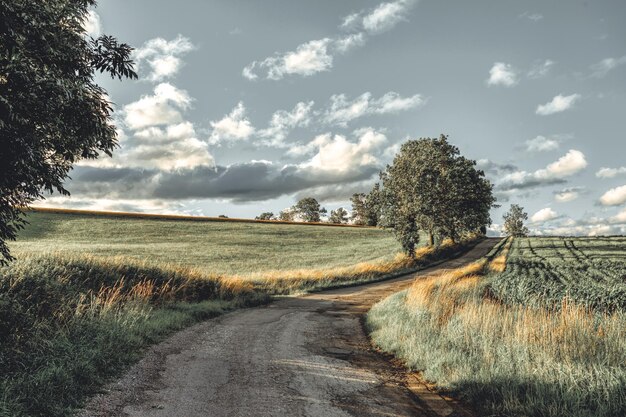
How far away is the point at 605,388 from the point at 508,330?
3.11 m

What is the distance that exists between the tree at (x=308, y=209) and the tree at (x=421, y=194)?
304 feet

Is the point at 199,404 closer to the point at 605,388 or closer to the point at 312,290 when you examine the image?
the point at 605,388

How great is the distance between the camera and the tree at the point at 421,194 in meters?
38.2

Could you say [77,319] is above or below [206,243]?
above

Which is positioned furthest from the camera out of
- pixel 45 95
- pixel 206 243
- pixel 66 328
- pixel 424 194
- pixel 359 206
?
pixel 359 206

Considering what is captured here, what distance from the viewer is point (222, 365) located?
7629mm

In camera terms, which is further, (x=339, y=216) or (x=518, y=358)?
(x=339, y=216)

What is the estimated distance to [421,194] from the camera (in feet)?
126

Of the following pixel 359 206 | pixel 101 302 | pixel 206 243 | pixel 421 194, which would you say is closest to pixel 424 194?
pixel 421 194

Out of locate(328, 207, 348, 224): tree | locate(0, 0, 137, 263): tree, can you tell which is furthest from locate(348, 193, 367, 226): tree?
locate(0, 0, 137, 263): tree

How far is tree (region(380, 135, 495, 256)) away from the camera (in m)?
38.2

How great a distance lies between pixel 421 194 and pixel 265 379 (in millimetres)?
33822

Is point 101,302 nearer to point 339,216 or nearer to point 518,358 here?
point 518,358

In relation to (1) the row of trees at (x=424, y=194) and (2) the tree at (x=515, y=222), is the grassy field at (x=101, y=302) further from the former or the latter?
(2) the tree at (x=515, y=222)
